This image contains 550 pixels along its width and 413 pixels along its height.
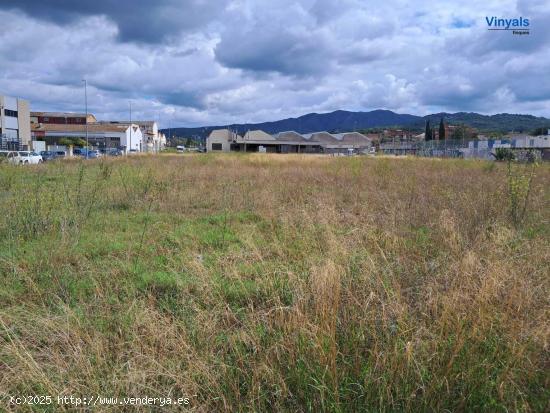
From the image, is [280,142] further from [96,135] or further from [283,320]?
[283,320]

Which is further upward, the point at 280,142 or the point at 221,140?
the point at 221,140

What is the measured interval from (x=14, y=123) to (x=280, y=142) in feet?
192

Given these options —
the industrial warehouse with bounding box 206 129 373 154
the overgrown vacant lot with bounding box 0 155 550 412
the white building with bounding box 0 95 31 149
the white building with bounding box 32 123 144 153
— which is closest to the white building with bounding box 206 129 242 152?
the industrial warehouse with bounding box 206 129 373 154

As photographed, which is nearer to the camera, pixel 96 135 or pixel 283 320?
pixel 283 320

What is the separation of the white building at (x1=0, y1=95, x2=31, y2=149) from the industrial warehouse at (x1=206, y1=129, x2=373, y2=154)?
4104 cm

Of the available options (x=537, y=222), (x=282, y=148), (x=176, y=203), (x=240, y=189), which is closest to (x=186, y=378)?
(x=537, y=222)

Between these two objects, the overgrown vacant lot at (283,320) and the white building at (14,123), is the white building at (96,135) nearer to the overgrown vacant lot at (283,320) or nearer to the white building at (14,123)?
the white building at (14,123)

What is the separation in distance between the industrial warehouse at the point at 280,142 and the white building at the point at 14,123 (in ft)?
135

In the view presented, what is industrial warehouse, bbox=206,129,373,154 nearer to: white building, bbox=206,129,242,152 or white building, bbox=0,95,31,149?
white building, bbox=206,129,242,152

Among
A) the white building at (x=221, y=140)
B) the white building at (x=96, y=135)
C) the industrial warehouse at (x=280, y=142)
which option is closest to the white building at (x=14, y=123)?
the white building at (x=96, y=135)

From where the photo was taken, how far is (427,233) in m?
6.47

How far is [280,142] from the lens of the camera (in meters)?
102

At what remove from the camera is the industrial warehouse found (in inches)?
3957

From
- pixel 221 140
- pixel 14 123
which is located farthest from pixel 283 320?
pixel 221 140
